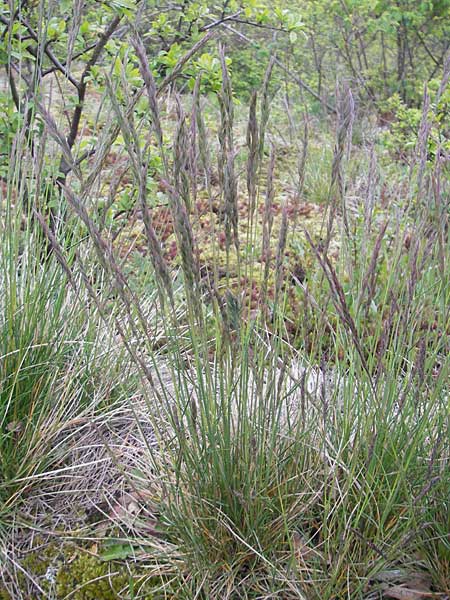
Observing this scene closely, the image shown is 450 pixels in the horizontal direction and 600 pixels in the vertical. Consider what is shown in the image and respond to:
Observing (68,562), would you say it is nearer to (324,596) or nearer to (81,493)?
(81,493)

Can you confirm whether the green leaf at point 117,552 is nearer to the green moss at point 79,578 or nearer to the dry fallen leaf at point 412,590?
the green moss at point 79,578

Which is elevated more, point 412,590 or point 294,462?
point 294,462

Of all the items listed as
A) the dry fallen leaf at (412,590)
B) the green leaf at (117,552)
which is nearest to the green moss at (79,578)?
the green leaf at (117,552)

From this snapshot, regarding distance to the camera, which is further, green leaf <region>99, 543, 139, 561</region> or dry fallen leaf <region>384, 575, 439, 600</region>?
green leaf <region>99, 543, 139, 561</region>

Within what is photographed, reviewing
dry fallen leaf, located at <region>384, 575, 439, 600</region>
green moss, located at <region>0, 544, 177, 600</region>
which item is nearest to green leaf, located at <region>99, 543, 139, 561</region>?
green moss, located at <region>0, 544, 177, 600</region>

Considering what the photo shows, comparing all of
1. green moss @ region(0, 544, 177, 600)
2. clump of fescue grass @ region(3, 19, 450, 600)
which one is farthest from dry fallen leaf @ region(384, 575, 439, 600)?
green moss @ region(0, 544, 177, 600)

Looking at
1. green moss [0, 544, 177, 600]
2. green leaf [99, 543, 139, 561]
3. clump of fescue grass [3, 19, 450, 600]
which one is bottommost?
green moss [0, 544, 177, 600]

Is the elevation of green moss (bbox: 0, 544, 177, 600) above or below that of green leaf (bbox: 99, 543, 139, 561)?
below

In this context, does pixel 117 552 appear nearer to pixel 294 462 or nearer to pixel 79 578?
pixel 79 578

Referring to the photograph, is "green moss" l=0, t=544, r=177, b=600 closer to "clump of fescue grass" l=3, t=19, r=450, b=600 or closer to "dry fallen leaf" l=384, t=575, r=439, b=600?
"clump of fescue grass" l=3, t=19, r=450, b=600

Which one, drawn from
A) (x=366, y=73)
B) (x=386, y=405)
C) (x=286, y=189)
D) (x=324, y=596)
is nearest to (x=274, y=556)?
(x=324, y=596)

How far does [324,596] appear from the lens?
1346 millimetres

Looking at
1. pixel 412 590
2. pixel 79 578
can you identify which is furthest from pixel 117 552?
pixel 412 590

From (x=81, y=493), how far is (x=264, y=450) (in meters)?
0.69
